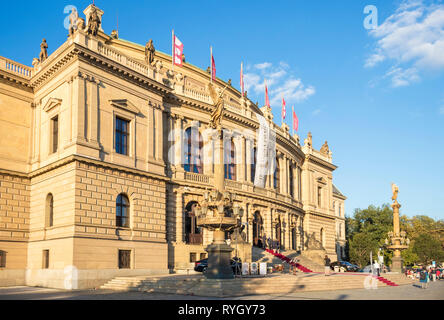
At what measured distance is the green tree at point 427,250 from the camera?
240 ft

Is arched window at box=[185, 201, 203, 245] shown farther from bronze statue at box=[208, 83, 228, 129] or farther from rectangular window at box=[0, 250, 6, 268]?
bronze statue at box=[208, 83, 228, 129]

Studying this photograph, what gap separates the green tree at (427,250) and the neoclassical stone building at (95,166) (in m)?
49.1

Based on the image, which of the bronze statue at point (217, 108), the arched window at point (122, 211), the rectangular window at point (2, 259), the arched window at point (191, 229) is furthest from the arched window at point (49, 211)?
the bronze statue at point (217, 108)

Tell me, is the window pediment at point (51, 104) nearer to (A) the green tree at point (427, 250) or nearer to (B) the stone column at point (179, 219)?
(B) the stone column at point (179, 219)

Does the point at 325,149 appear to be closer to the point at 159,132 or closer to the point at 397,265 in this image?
the point at 397,265

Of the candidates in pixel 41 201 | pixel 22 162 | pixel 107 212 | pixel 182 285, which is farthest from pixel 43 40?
pixel 182 285

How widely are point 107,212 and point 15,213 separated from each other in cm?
743

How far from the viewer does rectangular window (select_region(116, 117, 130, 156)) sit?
3356 cm

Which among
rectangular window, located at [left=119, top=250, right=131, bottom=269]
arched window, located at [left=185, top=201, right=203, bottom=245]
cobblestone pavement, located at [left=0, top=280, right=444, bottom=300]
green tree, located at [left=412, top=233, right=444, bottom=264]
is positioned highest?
arched window, located at [left=185, top=201, right=203, bottom=245]

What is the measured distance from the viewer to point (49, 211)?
31875 millimetres

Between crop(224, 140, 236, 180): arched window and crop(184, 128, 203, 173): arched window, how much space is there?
3.62m

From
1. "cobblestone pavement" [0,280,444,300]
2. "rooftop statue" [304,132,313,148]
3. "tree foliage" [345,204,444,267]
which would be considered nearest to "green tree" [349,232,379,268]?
"tree foliage" [345,204,444,267]

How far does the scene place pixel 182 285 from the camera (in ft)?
77.1
